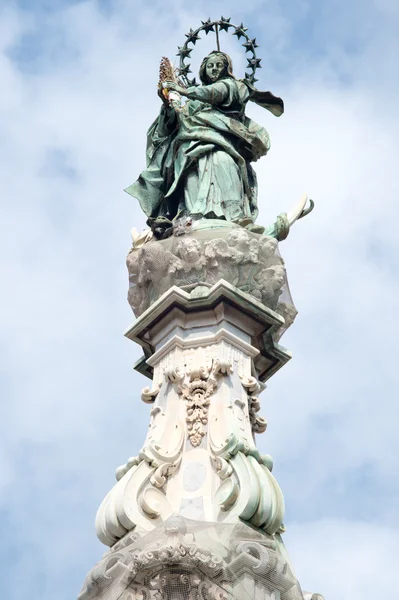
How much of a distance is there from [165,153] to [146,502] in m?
5.83

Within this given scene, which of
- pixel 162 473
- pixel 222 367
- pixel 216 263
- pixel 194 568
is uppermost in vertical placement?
pixel 216 263

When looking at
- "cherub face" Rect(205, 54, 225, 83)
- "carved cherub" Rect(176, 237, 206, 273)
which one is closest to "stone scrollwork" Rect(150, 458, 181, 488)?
"carved cherub" Rect(176, 237, 206, 273)

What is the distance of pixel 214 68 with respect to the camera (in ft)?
60.0

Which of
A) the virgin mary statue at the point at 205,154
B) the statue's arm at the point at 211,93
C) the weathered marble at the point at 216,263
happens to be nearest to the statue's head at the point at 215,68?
the virgin mary statue at the point at 205,154

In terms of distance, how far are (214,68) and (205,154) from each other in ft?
5.22

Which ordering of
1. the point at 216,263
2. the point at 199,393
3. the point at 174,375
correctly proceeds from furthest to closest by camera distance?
1. the point at 216,263
2. the point at 174,375
3. the point at 199,393

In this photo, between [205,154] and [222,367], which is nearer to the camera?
[222,367]

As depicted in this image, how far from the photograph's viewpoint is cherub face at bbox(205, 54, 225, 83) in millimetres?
18219

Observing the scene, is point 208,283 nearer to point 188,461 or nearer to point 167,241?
point 167,241

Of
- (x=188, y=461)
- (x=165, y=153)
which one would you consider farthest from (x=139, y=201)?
(x=188, y=461)

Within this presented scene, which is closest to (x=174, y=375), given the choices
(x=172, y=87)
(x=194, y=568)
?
(x=194, y=568)

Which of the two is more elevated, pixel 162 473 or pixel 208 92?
pixel 208 92

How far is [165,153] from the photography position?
17.9 m

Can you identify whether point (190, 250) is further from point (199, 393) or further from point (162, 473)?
point (162, 473)
